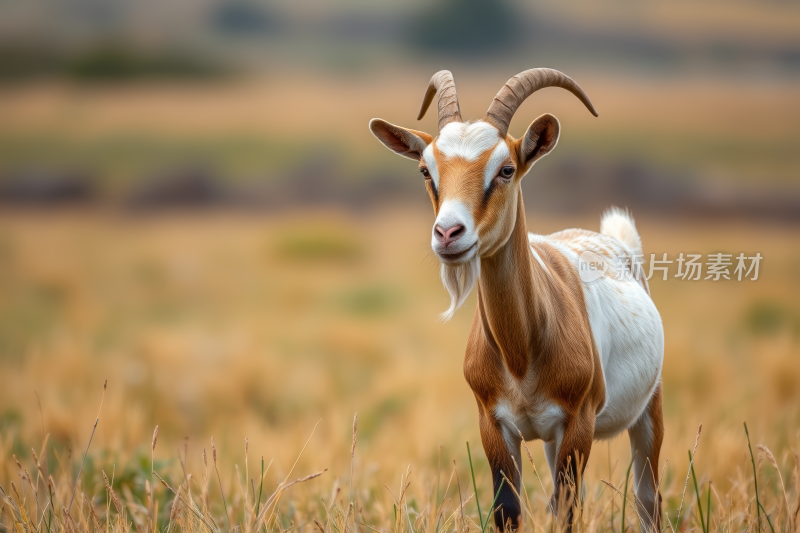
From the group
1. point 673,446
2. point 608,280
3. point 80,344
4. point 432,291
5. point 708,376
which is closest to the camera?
point 608,280

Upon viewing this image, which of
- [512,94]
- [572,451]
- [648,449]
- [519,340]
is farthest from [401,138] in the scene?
[648,449]

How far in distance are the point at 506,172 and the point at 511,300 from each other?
59 centimetres

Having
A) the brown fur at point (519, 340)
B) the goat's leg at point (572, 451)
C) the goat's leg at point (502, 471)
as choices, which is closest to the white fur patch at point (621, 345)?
the brown fur at point (519, 340)

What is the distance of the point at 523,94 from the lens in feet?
11.4

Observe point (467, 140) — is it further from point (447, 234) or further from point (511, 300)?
point (511, 300)

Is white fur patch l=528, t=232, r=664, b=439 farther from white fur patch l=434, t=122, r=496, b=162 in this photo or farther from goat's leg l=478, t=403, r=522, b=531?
white fur patch l=434, t=122, r=496, b=162

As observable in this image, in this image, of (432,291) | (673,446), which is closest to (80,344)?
(432,291)

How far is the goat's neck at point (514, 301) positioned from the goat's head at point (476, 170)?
0.29ft

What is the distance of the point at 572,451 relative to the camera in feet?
11.4

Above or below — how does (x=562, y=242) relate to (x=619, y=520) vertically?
above

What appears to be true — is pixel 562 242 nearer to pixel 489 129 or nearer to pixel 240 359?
pixel 489 129

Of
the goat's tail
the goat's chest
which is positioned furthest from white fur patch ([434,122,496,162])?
the goat's tail

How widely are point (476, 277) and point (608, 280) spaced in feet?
3.73

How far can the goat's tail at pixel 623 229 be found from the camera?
500cm
